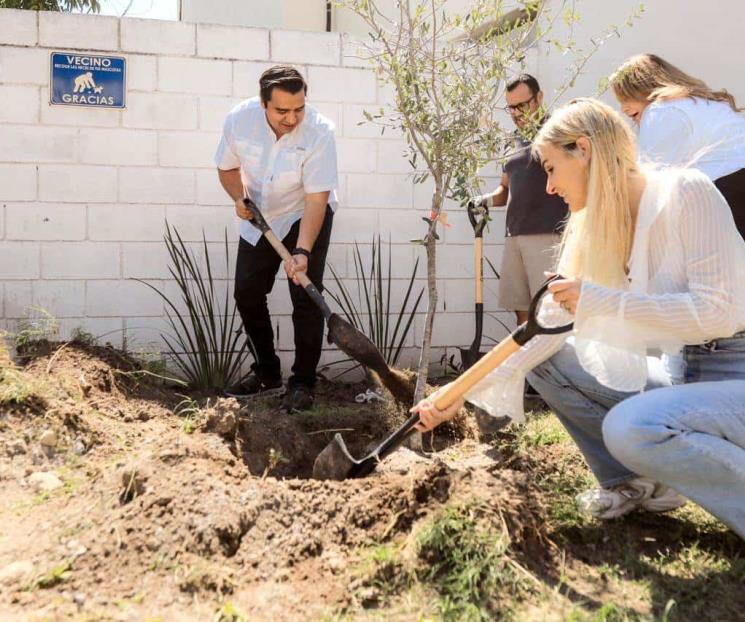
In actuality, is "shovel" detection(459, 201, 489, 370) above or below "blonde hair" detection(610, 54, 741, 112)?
below

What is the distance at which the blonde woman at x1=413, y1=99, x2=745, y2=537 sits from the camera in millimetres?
2104

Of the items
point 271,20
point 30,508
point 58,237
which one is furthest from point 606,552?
point 271,20

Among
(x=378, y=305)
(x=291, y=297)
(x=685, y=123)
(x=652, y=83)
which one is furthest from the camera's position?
(x=378, y=305)

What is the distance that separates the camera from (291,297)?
4.05 m

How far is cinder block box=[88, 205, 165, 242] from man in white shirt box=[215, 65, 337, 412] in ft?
2.18

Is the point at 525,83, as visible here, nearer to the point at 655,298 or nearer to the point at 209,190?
the point at 209,190

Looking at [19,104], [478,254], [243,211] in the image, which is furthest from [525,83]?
[19,104]

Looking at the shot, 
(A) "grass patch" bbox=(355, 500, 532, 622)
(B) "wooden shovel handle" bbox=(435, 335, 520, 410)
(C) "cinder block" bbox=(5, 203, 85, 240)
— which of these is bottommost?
(A) "grass patch" bbox=(355, 500, 532, 622)

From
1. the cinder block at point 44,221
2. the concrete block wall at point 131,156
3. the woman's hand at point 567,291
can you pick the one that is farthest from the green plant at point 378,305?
the woman's hand at point 567,291

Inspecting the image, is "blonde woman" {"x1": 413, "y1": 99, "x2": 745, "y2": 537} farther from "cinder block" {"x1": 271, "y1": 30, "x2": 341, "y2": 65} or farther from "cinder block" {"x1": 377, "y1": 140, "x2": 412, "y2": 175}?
"cinder block" {"x1": 271, "y1": 30, "x2": 341, "y2": 65}

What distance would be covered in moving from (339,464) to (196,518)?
724 mm

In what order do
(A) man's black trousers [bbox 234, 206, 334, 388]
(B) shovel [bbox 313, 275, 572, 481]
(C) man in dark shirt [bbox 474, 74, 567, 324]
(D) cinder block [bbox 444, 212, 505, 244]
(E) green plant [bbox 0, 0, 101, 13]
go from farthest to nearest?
(E) green plant [bbox 0, 0, 101, 13] → (D) cinder block [bbox 444, 212, 505, 244] → (C) man in dark shirt [bbox 474, 74, 567, 324] → (A) man's black trousers [bbox 234, 206, 334, 388] → (B) shovel [bbox 313, 275, 572, 481]

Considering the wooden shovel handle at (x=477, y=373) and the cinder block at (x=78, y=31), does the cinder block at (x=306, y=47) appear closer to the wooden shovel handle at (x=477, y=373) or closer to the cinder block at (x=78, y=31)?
the cinder block at (x=78, y=31)

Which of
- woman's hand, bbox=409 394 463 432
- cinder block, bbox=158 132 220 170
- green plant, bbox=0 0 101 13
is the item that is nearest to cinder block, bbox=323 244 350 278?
cinder block, bbox=158 132 220 170
